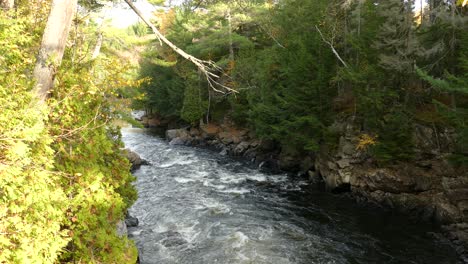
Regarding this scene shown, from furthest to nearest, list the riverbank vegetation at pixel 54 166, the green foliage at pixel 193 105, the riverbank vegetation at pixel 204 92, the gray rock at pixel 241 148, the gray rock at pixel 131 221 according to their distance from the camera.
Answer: the green foliage at pixel 193 105
the gray rock at pixel 241 148
the gray rock at pixel 131 221
the riverbank vegetation at pixel 204 92
the riverbank vegetation at pixel 54 166

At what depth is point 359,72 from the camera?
683 inches

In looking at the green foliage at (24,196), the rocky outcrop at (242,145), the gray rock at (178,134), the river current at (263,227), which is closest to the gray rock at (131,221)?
the river current at (263,227)

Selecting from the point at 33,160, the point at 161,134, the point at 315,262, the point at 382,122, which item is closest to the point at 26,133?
the point at 33,160

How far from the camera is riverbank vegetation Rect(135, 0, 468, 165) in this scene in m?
14.8

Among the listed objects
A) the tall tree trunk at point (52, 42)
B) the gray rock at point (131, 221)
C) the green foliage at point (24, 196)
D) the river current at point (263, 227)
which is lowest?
the river current at point (263, 227)

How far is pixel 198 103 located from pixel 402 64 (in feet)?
81.9

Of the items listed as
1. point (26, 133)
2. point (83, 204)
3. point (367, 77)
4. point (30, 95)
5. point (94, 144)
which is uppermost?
point (367, 77)

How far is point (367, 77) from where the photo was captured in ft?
55.6

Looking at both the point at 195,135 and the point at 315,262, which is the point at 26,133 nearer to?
the point at 315,262

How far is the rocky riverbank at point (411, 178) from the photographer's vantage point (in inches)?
508

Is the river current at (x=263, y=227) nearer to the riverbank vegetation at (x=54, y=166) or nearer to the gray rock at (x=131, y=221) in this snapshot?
the gray rock at (x=131, y=221)

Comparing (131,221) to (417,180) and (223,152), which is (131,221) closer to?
(417,180)

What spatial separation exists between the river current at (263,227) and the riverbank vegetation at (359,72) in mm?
3412

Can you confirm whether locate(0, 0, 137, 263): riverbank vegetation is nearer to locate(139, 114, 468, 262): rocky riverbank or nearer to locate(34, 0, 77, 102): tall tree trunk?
locate(34, 0, 77, 102): tall tree trunk
